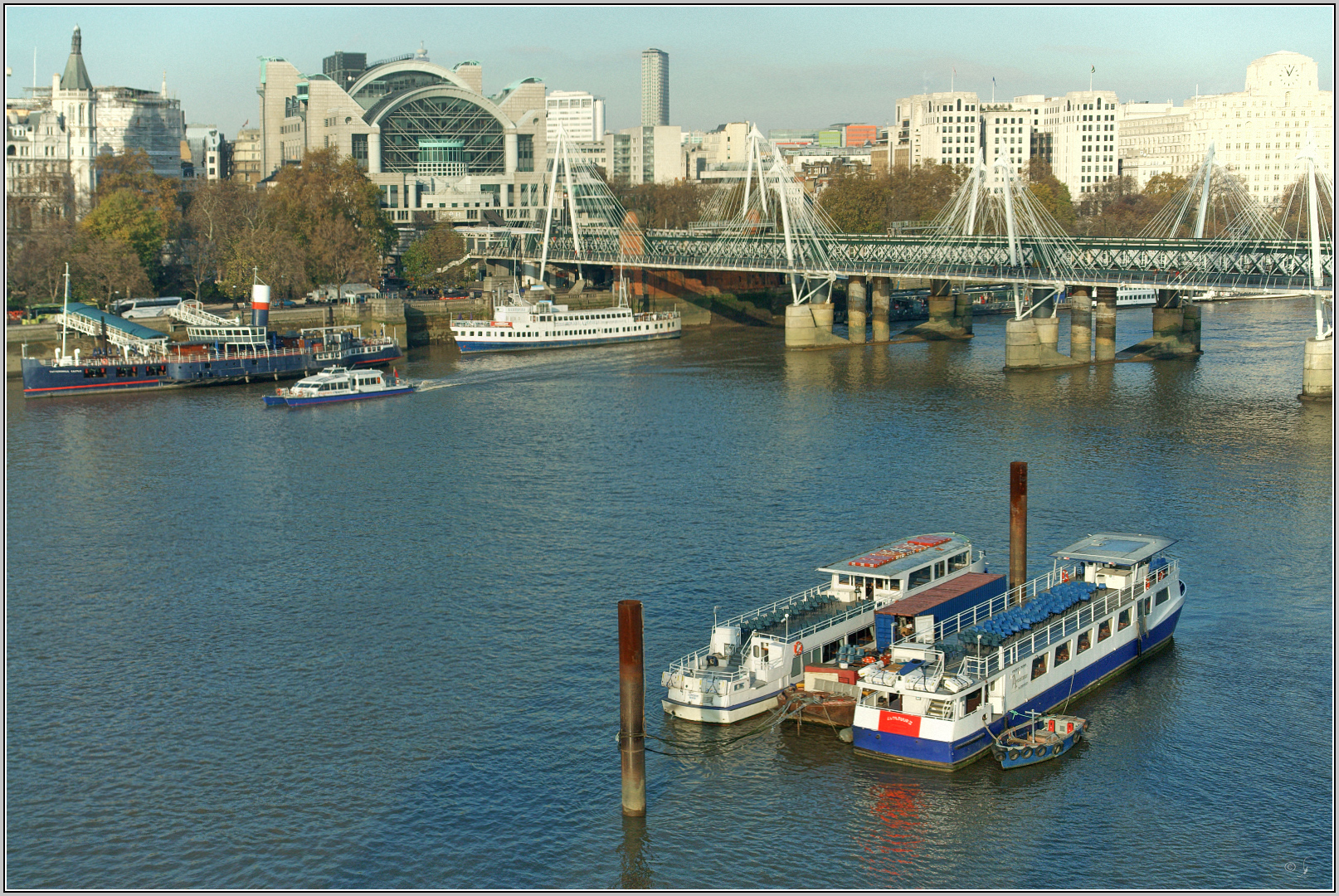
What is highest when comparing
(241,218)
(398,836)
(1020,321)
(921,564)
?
(241,218)

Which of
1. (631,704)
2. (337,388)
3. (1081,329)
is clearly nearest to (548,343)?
(337,388)

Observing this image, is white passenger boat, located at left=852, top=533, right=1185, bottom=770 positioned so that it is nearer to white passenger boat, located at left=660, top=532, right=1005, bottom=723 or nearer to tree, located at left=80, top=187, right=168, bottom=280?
white passenger boat, located at left=660, top=532, right=1005, bottom=723

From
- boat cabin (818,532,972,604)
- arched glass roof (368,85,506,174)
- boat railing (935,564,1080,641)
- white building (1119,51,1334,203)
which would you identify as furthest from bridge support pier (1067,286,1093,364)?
white building (1119,51,1334,203)

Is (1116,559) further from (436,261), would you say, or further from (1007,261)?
(436,261)

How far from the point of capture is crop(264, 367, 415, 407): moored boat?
53.2 metres

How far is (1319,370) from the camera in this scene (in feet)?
154

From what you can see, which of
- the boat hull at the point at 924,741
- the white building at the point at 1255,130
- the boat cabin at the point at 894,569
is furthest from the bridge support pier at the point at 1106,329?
the white building at the point at 1255,130

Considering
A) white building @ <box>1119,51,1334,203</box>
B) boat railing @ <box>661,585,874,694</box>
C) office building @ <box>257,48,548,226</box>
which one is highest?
white building @ <box>1119,51,1334,203</box>

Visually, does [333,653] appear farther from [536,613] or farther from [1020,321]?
[1020,321]


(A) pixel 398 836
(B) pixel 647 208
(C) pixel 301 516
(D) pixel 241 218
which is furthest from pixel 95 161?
(A) pixel 398 836

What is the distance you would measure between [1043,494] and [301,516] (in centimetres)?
1738

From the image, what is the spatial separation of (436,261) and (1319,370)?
171 ft

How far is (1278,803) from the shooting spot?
63.1 feet

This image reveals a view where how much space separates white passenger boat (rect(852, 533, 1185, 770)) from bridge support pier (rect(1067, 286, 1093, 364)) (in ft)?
113
